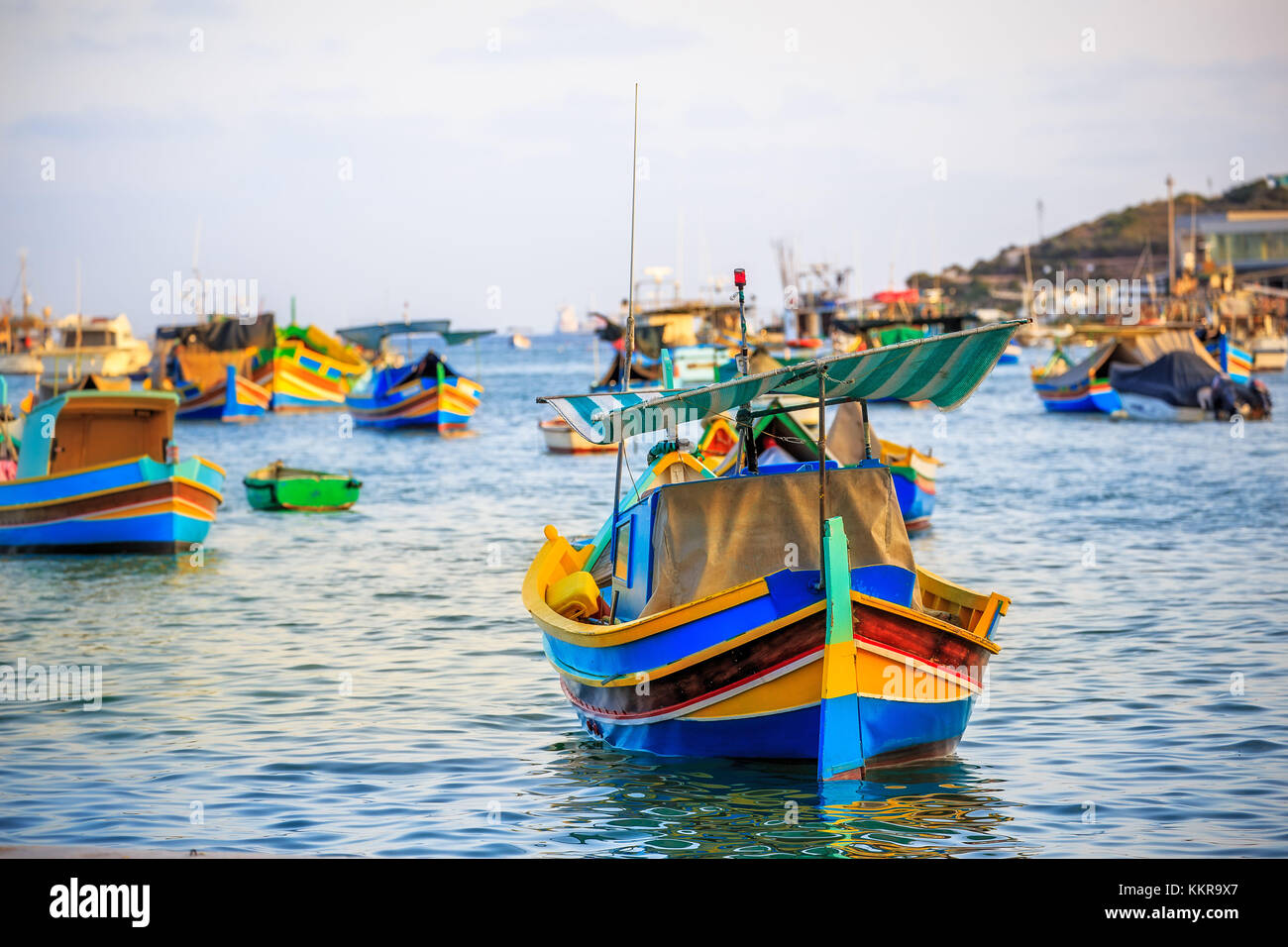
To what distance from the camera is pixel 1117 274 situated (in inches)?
7003

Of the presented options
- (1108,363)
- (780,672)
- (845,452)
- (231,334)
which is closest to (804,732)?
(780,672)

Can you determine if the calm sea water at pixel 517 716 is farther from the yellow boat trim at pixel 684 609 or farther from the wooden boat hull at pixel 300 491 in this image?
the wooden boat hull at pixel 300 491

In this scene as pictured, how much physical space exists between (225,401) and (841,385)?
6479cm

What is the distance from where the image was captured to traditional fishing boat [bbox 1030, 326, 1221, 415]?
56812mm

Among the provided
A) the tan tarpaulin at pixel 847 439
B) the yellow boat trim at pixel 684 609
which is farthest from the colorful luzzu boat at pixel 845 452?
the yellow boat trim at pixel 684 609

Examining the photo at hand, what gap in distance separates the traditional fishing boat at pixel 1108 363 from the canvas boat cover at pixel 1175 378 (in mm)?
706

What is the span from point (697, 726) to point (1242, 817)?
12.5ft

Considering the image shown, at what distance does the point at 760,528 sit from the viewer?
34.1ft

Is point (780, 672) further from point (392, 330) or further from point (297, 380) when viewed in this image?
point (297, 380)

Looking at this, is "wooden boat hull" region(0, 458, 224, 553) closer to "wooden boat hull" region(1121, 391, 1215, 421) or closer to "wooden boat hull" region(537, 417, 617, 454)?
"wooden boat hull" region(537, 417, 617, 454)

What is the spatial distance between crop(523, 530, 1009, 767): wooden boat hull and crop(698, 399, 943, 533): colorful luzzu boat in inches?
349

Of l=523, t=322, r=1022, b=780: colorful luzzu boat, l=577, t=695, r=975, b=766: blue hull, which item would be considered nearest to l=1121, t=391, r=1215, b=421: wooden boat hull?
l=523, t=322, r=1022, b=780: colorful luzzu boat

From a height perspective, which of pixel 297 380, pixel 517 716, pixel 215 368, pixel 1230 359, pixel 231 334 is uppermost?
pixel 231 334
